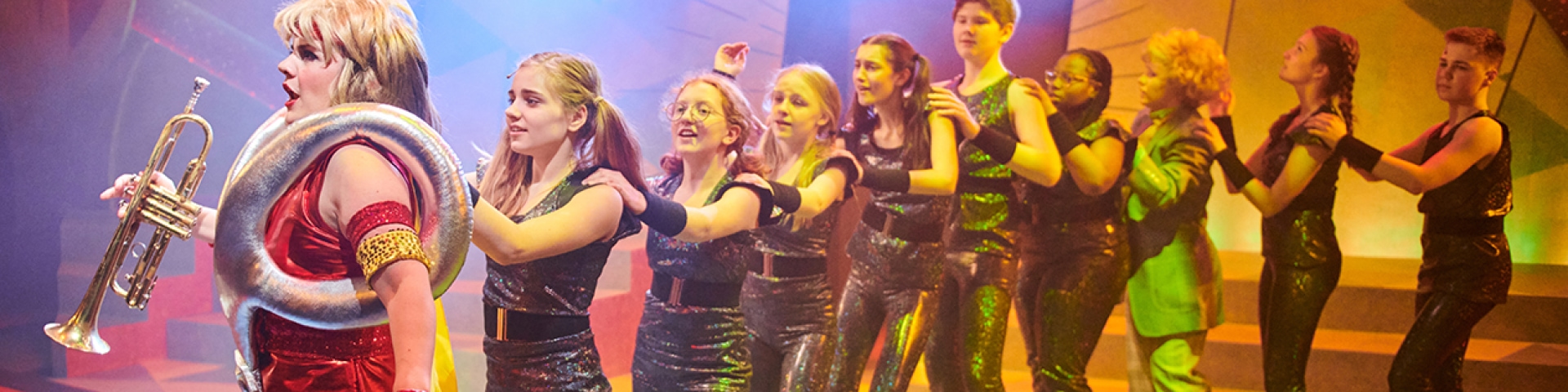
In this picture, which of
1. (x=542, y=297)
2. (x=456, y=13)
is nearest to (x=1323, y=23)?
(x=542, y=297)

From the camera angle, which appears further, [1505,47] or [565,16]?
[565,16]

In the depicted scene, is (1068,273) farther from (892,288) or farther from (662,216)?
(662,216)

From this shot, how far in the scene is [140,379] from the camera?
4219 mm

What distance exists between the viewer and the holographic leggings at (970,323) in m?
3.45

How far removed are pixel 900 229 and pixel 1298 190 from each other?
1477 mm

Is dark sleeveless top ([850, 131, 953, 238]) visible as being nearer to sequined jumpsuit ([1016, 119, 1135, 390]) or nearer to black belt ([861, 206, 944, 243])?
black belt ([861, 206, 944, 243])

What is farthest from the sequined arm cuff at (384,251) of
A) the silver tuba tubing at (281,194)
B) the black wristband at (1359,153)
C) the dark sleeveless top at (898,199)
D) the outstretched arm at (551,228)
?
the black wristband at (1359,153)

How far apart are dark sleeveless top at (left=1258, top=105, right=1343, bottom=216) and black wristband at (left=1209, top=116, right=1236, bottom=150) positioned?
121 millimetres

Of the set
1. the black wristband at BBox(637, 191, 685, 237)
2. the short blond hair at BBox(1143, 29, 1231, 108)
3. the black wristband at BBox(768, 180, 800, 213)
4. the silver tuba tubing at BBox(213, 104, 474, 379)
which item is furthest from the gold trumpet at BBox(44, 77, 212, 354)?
the short blond hair at BBox(1143, 29, 1231, 108)

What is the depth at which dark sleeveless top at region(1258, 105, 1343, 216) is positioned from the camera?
3652mm

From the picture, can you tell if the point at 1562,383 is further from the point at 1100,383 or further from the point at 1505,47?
the point at 1100,383

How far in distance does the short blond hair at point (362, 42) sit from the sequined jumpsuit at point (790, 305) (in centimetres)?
138

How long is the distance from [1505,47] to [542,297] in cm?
356

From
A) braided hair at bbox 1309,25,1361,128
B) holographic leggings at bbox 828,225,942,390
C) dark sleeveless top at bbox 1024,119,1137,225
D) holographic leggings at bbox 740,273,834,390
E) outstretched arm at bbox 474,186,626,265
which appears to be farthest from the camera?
braided hair at bbox 1309,25,1361,128
